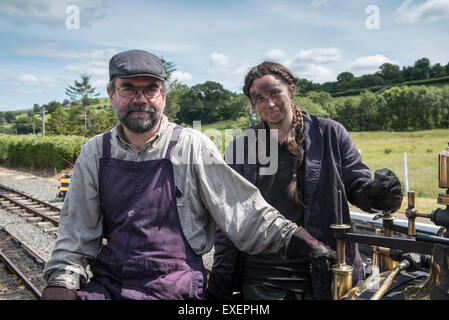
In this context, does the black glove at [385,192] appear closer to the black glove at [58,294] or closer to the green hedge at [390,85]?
the black glove at [58,294]

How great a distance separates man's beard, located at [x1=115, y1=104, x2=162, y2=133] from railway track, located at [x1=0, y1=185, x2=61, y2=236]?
730cm

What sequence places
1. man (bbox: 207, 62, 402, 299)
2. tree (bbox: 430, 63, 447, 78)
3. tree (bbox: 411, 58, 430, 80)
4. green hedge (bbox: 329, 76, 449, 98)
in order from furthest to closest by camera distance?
tree (bbox: 411, 58, 430, 80) → tree (bbox: 430, 63, 447, 78) → green hedge (bbox: 329, 76, 449, 98) → man (bbox: 207, 62, 402, 299)

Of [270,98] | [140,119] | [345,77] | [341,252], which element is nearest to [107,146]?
[140,119]

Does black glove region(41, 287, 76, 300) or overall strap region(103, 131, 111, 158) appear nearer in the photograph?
black glove region(41, 287, 76, 300)

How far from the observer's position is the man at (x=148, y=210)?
6.19 ft

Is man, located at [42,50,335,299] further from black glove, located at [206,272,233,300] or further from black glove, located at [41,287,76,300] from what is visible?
black glove, located at [206,272,233,300]

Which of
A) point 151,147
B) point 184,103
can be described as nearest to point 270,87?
point 151,147

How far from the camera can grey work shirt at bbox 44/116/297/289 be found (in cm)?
192

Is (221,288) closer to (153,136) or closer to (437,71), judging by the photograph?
(153,136)

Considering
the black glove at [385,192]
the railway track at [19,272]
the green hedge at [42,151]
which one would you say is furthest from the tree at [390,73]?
the black glove at [385,192]

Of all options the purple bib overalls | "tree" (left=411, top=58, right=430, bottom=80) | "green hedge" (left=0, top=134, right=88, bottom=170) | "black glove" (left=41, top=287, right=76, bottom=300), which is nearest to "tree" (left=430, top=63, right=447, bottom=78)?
"tree" (left=411, top=58, right=430, bottom=80)

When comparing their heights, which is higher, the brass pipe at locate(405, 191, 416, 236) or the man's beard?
the man's beard

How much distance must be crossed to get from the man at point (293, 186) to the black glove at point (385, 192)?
4 centimetres

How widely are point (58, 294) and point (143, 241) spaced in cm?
46
